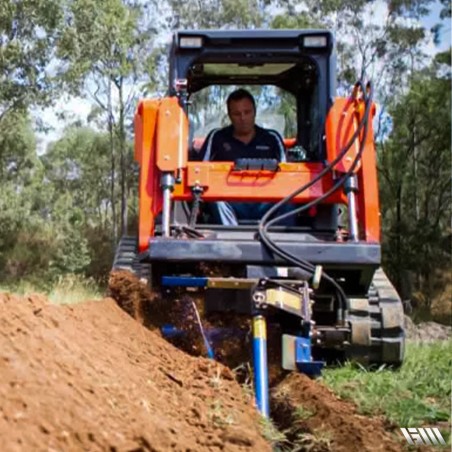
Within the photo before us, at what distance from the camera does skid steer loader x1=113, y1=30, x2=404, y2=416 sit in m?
4.95

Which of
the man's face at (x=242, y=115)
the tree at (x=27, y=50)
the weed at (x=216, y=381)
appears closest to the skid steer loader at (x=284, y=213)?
the man's face at (x=242, y=115)

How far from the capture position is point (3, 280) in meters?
25.2

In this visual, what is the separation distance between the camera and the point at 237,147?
6.32 m

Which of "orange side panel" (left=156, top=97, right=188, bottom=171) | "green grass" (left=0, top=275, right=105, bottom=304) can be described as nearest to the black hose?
"orange side panel" (left=156, top=97, right=188, bottom=171)

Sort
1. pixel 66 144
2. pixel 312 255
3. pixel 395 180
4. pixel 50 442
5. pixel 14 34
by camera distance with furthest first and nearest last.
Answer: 1. pixel 66 144
2. pixel 395 180
3. pixel 14 34
4. pixel 312 255
5. pixel 50 442

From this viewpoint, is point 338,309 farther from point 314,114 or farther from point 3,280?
point 3,280

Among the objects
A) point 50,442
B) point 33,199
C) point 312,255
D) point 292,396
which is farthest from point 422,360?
point 33,199

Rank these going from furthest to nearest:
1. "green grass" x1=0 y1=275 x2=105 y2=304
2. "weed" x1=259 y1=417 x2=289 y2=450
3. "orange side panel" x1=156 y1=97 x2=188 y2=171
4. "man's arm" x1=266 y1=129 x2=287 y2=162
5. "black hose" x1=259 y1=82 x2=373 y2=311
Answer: "green grass" x1=0 y1=275 x2=105 y2=304
"man's arm" x1=266 y1=129 x2=287 y2=162
"orange side panel" x1=156 y1=97 x2=188 y2=171
"black hose" x1=259 y1=82 x2=373 y2=311
"weed" x1=259 y1=417 x2=289 y2=450

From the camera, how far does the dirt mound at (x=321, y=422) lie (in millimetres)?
3443

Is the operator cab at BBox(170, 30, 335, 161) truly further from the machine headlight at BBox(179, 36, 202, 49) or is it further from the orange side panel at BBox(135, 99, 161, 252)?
the orange side panel at BBox(135, 99, 161, 252)

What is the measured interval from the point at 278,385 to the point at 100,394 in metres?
2.22

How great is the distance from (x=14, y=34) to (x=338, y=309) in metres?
13.9

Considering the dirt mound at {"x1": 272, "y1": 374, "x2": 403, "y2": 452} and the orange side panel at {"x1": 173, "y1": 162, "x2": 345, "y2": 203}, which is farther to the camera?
the orange side panel at {"x1": 173, "y1": 162, "x2": 345, "y2": 203}

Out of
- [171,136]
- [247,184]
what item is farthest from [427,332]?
[171,136]
